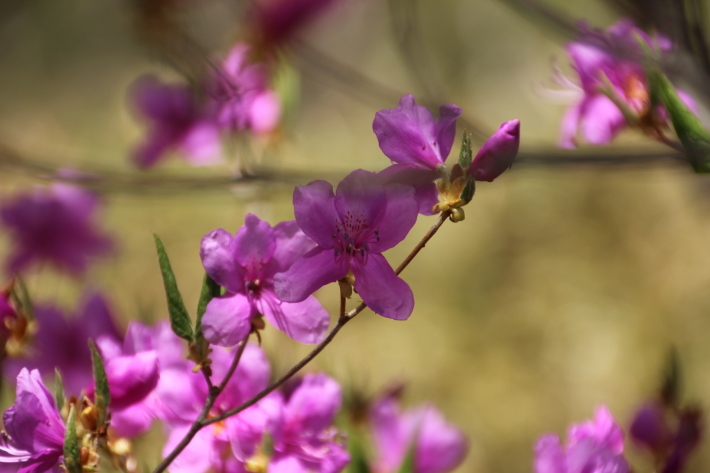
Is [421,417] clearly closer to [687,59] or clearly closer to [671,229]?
[687,59]

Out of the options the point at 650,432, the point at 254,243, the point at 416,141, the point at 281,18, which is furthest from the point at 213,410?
the point at 281,18

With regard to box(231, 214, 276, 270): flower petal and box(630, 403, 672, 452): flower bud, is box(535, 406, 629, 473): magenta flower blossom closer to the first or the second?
box(630, 403, 672, 452): flower bud

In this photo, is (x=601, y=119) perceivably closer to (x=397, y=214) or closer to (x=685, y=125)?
(x=685, y=125)

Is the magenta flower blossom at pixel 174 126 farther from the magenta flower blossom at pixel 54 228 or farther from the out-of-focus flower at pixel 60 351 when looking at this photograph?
the out-of-focus flower at pixel 60 351

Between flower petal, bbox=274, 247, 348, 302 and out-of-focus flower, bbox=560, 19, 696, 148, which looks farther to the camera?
out-of-focus flower, bbox=560, 19, 696, 148

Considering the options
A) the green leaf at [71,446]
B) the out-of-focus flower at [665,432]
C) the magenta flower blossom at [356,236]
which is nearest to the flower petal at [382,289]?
the magenta flower blossom at [356,236]

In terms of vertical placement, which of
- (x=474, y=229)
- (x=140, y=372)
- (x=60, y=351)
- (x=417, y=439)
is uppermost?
(x=140, y=372)

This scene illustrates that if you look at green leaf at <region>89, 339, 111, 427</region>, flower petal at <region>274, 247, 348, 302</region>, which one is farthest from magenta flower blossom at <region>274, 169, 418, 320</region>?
green leaf at <region>89, 339, 111, 427</region>
